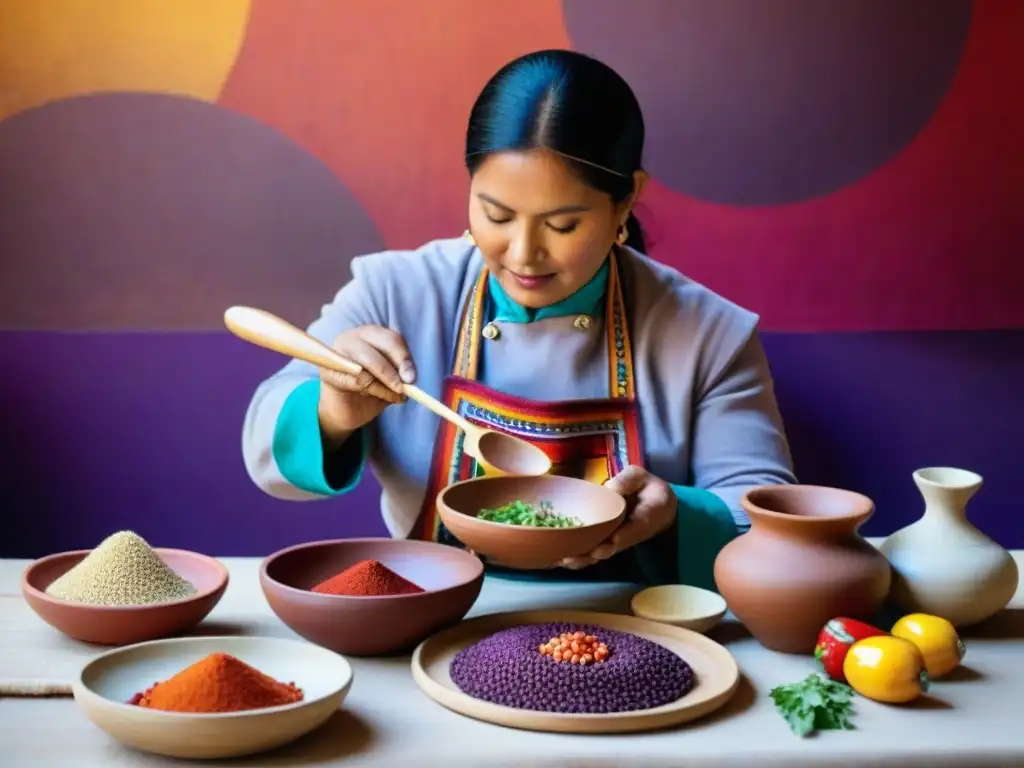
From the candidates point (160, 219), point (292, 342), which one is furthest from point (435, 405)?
point (160, 219)

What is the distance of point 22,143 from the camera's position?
2.47m

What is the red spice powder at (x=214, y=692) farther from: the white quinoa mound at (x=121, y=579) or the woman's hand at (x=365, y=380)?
the woman's hand at (x=365, y=380)

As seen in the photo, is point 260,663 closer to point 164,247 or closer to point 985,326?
point 164,247

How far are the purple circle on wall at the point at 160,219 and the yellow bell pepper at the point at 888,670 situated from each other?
5.17 ft

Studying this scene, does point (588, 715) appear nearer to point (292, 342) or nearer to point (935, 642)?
point (935, 642)

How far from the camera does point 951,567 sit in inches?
55.5

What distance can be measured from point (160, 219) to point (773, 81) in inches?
53.9

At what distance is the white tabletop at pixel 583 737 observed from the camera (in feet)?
3.54

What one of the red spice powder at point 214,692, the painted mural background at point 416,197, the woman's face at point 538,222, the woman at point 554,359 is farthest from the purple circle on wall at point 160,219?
the red spice powder at point 214,692

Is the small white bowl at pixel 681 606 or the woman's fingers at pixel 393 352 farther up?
the woman's fingers at pixel 393 352

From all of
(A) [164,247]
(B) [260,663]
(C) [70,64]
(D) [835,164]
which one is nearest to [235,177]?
(A) [164,247]

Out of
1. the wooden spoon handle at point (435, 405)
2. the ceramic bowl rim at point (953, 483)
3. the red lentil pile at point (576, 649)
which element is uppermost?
the wooden spoon handle at point (435, 405)

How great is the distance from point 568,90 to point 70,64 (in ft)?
4.43

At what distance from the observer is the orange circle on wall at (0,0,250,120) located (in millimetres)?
2428
